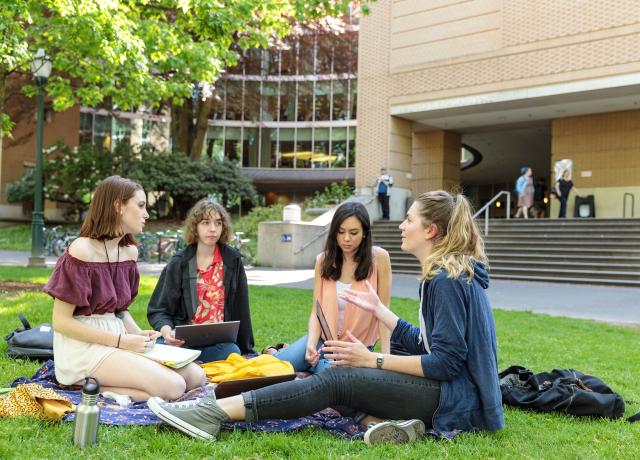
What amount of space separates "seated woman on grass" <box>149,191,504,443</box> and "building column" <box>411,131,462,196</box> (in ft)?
77.4

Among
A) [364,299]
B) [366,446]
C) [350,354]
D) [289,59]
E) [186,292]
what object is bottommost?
[366,446]

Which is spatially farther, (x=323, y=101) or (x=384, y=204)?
(x=323, y=101)

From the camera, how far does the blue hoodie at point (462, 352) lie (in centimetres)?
311

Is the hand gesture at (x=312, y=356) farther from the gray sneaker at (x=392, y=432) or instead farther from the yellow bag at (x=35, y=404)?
the yellow bag at (x=35, y=404)

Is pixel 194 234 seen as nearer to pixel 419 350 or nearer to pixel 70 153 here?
pixel 419 350

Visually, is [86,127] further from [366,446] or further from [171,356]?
[366,446]

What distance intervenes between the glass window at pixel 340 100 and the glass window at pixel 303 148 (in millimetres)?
2331

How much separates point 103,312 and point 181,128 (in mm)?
28345

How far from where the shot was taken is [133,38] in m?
9.55

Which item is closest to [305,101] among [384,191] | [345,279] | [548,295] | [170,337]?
[384,191]

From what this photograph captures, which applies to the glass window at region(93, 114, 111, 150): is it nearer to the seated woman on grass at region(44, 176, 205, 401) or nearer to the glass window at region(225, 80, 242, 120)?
the glass window at region(225, 80, 242, 120)

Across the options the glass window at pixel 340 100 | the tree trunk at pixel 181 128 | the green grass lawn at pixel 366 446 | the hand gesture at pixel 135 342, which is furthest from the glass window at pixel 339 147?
the hand gesture at pixel 135 342

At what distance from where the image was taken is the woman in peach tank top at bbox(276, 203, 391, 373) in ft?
14.4

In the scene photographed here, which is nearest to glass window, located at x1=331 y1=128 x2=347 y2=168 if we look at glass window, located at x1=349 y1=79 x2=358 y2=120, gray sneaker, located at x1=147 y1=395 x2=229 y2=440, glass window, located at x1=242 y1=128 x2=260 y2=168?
glass window, located at x1=349 y1=79 x2=358 y2=120
